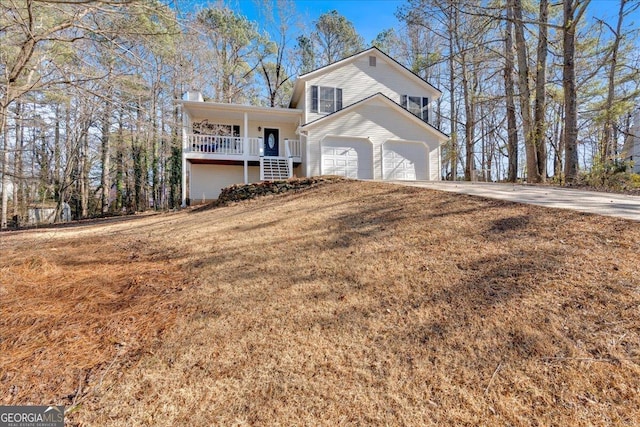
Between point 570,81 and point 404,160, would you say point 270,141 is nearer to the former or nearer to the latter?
point 404,160

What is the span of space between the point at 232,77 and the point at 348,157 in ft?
42.0

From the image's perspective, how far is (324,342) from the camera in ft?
7.77

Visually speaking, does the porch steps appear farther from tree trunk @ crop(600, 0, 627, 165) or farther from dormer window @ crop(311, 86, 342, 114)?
tree trunk @ crop(600, 0, 627, 165)

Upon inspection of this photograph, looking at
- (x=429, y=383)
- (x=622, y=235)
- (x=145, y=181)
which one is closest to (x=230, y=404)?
(x=429, y=383)

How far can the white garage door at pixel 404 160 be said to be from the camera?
44.1 ft

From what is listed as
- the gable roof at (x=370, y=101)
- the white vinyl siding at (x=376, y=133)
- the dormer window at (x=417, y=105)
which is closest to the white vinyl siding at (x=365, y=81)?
the dormer window at (x=417, y=105)

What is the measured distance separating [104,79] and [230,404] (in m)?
6.88

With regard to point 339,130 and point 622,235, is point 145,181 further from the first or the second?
point 622,235

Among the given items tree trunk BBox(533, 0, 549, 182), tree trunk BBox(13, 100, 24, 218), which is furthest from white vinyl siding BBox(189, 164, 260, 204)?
tree trunk BBox(533, 0, 549, 182)

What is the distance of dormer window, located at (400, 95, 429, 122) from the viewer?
15.2 m

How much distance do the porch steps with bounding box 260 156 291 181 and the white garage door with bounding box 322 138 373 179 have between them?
1.76 meters

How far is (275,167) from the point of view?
13.3 meters

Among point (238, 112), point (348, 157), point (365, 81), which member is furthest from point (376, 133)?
point (238, 112)

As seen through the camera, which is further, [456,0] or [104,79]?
→ [456,0]
